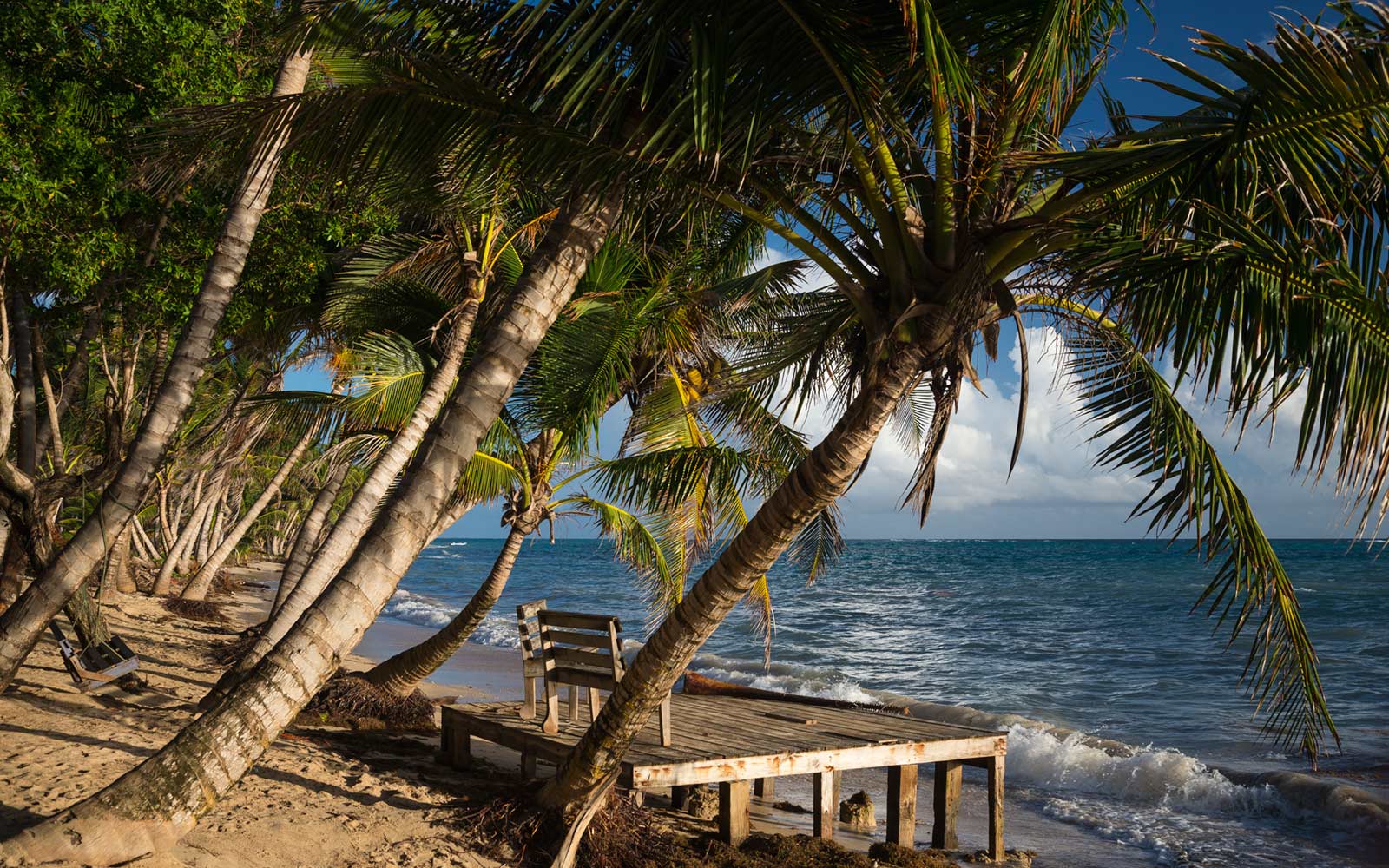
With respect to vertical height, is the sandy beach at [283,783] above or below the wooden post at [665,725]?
below

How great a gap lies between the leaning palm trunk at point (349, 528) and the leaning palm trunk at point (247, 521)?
7.03 ft

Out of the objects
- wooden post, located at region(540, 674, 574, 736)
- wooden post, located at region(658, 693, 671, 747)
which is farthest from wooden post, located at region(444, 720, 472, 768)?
wooden post, located at region(658, 693, 671, 747)

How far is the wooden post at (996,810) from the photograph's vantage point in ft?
25.1

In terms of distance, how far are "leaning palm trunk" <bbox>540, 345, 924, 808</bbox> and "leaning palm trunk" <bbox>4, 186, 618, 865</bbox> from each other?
4.65ft

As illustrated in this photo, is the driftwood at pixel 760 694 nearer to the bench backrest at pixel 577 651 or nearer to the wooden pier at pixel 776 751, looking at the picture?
the wooden pier at pixel 776 751

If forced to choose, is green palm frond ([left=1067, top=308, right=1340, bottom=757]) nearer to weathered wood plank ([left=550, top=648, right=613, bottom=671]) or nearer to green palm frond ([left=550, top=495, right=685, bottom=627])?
weathered wood plank ([left=550, top=648, right=613, bottom=671])

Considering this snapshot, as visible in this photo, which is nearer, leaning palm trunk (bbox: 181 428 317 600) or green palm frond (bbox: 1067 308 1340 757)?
green palm frond (bbox: 1067 308 1340 757)

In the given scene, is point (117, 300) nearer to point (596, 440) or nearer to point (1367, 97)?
point (596, 440)

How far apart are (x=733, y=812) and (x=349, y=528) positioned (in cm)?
388

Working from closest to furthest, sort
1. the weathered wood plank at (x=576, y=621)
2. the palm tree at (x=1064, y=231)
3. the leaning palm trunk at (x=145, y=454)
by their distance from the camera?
the palm tree at (x=1064, y=231) → the weathered wood plank at (x=576, y=621) → the leaning palm trunk at (x=145, y=454)

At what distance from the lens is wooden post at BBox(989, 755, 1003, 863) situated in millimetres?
7645

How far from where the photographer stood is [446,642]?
993 cm

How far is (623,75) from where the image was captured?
175 inches

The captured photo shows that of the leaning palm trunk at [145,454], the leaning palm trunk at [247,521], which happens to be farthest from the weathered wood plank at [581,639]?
the leaning palm trunk at [247,521]
